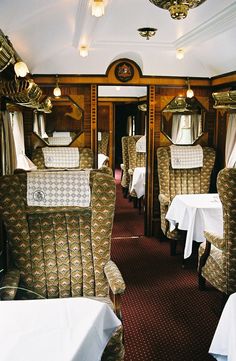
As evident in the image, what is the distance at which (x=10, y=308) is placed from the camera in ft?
5.87

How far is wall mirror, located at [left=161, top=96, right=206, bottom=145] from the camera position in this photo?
5.20m

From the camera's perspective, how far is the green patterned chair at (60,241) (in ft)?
8.19

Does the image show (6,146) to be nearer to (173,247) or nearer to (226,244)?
(226,244)

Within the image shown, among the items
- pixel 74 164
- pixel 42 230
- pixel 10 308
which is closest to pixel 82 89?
pixel 74 164

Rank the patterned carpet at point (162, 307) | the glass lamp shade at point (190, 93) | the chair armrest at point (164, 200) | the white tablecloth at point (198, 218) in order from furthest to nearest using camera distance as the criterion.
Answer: the glass lamp shade at point (190, 93), the chair armrest at point (164, 200), the white tablecloth at point (198, 218), the patterned carpet at point (162, 307)

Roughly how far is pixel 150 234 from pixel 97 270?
2.90m

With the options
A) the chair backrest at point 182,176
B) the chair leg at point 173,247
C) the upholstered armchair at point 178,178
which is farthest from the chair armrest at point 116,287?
the chair backrest at point 182,176

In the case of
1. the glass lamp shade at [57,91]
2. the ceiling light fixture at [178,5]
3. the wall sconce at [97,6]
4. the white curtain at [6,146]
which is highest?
the wall sconce at [97,6]

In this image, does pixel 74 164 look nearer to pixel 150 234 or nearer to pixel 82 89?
pixel 82 89

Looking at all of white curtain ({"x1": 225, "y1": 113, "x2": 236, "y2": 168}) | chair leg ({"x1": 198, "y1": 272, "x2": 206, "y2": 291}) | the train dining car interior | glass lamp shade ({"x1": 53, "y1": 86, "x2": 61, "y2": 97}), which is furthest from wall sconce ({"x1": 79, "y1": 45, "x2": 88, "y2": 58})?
chair leg ({"x1": 198, "y1": 272, "x2": 206, "y2": 291})

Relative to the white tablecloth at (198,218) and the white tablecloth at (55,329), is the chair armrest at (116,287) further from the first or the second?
the white tablecloth at (198,218)

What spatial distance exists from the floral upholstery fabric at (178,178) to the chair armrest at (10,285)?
2633 mm

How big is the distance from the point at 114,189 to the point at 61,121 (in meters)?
2.87

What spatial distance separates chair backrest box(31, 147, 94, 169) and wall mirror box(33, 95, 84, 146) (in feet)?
0.83
